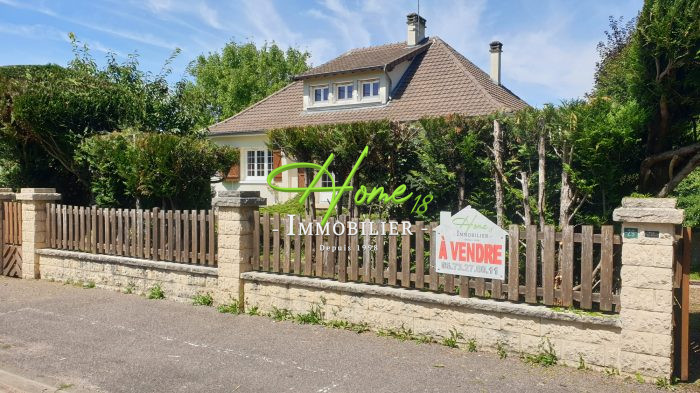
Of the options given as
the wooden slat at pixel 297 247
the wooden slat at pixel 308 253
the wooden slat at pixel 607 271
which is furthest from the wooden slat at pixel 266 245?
the wooden slat at pixel 607 271

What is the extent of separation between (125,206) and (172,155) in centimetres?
203

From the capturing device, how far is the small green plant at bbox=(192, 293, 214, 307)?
8.30 meters

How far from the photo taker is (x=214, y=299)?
8211 millimetres

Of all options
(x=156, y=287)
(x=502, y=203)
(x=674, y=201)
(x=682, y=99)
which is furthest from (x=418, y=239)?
(x=156, y=287)

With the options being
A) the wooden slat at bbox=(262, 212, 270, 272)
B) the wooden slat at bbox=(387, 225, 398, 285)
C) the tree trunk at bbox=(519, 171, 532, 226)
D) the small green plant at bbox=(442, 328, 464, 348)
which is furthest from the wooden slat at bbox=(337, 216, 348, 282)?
the tree trunk at bbox=(519, 171, 532, 226)

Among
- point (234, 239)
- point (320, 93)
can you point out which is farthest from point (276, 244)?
point (320, 93)

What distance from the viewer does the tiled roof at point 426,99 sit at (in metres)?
18.5

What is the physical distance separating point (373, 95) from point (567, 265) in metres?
16.3

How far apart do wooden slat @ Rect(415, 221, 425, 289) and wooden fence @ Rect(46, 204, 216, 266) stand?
3361 mm

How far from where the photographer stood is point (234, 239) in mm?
7863

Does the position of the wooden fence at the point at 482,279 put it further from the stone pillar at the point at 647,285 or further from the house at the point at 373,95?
the house at the point at 373,95

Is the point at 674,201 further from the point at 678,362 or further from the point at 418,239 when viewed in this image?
the point at 418,239

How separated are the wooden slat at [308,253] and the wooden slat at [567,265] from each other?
3.28m

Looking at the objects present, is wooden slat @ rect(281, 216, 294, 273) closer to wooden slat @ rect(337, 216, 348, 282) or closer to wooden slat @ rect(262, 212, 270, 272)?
wooden slat @ rect(262, 212, 270, 272)
